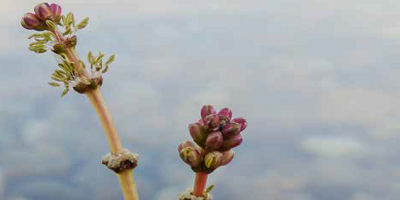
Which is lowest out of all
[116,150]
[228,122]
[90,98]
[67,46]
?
[228,122]

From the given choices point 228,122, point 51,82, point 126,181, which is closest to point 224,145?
point 228,122

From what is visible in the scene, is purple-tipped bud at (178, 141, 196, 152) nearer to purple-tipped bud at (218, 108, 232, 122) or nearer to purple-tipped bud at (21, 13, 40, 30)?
purple-tipped bud at (218, 108, 232, 122)

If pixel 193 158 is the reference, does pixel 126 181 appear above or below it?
above

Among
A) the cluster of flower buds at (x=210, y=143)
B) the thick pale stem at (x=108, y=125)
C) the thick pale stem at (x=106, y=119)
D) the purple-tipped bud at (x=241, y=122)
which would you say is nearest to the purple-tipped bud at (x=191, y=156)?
the cluster of flower buds at (x=210, y=143)

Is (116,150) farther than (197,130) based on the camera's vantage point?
Yes

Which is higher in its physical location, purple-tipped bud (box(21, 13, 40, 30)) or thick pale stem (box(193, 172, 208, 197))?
purple-tipped bud (box(21, 13, 40, 30))

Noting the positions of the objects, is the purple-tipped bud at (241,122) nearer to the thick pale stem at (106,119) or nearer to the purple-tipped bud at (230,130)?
the purple-tipped bud at (230,130)

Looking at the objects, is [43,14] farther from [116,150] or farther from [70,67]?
[116,150]

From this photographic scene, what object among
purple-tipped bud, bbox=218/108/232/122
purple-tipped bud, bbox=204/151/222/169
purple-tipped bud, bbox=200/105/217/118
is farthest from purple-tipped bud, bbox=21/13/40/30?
purple-tipped bud, bbox=204/151/222/169
